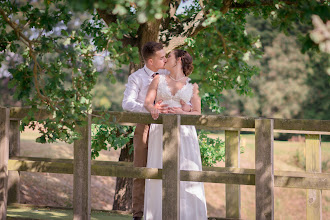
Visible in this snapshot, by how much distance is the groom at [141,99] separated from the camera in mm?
6086

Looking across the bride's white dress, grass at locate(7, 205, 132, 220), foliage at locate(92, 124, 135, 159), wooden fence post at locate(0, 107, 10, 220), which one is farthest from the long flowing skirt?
foliage at locate(92, 124, 135, 159)

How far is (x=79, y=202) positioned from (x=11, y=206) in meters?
1.99

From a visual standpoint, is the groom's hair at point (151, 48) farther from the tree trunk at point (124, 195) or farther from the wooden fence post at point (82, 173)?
the tree trunk at point (124, 195)

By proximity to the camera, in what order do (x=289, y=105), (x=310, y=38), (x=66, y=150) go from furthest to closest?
(x=289, y=105)
(x=66, y=150)
(x=310, y=38)

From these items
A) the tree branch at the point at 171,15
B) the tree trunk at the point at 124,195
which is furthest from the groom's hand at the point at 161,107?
the tree trunk at the point at 124,195

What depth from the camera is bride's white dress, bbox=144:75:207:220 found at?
5895 mm

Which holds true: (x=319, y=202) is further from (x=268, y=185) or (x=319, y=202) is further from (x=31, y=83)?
(x=31, y=83)

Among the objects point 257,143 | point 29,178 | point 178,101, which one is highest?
point 178,101

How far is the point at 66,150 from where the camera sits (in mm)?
20656

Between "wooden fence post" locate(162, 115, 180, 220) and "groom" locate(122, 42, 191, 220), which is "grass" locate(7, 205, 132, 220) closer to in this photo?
"groom" locate(122, 42, 191, 220)

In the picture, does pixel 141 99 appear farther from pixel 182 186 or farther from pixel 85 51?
pixel 85 51

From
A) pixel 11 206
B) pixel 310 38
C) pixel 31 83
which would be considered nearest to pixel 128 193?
pixel 11 206

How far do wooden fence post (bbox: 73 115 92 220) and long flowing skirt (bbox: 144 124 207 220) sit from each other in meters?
0.67

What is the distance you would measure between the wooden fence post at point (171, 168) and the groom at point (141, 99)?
58 centimetres
